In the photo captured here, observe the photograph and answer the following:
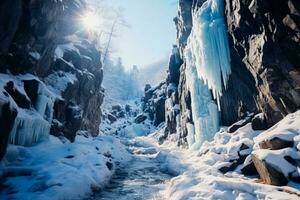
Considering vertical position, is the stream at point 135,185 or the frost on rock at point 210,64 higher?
the frost on rock at point 210,64

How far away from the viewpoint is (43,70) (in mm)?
27094

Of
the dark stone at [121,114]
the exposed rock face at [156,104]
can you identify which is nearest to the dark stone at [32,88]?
the exposed rock face at [156,104]

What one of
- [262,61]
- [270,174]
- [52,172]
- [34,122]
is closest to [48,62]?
[34,122]

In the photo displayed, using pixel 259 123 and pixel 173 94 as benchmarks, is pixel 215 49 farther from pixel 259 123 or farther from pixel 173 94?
pixel 173 94

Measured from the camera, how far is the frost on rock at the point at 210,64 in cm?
2550

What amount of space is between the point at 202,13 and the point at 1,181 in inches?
873

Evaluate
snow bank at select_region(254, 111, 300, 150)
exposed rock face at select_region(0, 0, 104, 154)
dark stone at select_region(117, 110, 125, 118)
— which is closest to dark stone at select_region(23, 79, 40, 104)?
exposed rock face at select_region(0, 0, 104, 154)

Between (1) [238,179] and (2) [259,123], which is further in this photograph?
(2) [259,123]

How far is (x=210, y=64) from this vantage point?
2580 centimetres

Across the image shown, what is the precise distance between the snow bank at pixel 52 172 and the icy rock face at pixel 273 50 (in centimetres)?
1103

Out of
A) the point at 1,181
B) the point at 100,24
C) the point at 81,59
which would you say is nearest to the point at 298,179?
the point at 1,181

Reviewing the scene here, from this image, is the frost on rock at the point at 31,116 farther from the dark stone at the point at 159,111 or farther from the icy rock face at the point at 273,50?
the dark stone at the point at 159,111

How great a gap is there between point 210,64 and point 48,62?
14363 millimetres

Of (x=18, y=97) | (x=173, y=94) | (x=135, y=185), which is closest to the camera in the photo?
(x=135, y=185)
